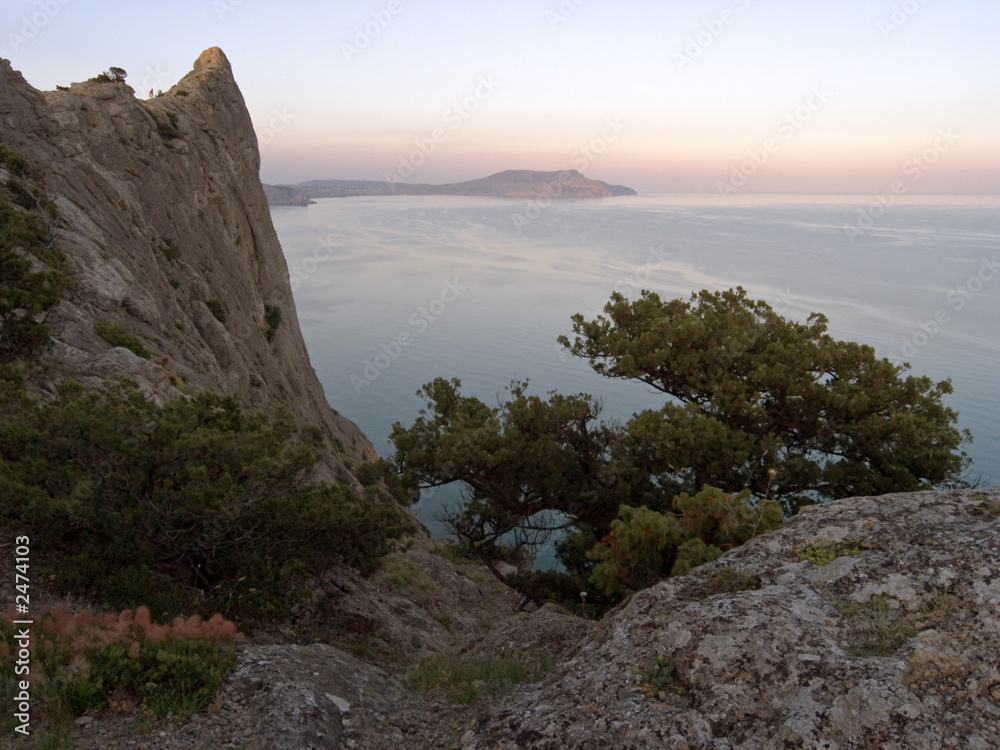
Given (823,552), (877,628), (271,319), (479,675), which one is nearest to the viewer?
(877,628)

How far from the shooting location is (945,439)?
12.6 m

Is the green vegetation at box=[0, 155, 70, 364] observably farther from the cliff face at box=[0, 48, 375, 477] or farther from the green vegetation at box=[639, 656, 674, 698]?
the green vegetation at box=[639, 656, 674, 698]

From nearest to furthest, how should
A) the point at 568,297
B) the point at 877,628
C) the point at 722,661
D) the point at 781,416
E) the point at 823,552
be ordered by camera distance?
the point at 722,661 → the point at 877,628 → the point at 823,552 → the point at 781,416 → the point at 568,297

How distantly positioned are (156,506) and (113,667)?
99.2 inches

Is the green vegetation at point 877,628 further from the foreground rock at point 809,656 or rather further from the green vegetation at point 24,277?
the green vegetation at point 24,277

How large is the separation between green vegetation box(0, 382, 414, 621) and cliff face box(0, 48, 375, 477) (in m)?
4.10

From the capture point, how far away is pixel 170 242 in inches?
1035

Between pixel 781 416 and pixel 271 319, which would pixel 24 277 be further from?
pixel 271 319

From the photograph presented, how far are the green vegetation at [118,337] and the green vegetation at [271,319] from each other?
17.6 meters

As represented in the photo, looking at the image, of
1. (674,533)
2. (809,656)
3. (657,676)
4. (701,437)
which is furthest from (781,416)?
(657,676)

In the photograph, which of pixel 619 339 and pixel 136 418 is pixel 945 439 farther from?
pixel 136 418

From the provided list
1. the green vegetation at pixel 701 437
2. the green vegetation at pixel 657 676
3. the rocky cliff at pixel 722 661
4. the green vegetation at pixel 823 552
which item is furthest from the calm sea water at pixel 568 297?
the green vegetation at pixel 657 676

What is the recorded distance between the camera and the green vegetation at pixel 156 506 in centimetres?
789

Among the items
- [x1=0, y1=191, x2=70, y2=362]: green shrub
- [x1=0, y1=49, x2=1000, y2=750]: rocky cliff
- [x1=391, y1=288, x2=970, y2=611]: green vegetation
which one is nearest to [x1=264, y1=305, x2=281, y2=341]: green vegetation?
[x1=0, y1=191, x2=70, y2=362]: green shrub
